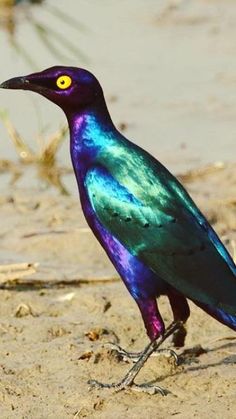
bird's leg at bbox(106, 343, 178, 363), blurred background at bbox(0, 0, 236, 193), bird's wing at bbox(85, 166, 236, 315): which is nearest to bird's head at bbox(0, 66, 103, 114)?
bird's wing at bbox(85, 166, 236, 315)

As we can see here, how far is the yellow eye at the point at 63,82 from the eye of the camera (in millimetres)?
5645

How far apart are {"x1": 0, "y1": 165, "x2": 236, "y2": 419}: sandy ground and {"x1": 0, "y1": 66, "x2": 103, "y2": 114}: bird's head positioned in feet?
3.46

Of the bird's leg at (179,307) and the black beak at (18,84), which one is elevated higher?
the black beak at (18,84)

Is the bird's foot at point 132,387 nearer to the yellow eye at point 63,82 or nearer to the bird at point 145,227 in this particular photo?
the bird at point 145,227

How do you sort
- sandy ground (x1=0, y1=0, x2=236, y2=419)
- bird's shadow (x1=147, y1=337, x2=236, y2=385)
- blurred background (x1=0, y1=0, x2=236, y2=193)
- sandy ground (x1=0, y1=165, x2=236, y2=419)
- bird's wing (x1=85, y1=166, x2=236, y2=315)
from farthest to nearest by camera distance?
blurred background (x1=0, y1=0, x2=236, y2=193) → bird's shadow (x1=147, y1=337, x2=236, y2=385) → sandy ground (x1=0, y1=0, x2=236, y2=419) → sandy ground (x1=0, y1=165, x2=236, y2=419) → bird's wing (x1=85, y1=166, x2=236, y2=315)

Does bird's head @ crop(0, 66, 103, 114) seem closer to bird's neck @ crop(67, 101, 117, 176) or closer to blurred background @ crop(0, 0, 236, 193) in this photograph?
bird's neck @ crop(67, 101, 117, 176)

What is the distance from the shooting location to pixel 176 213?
5488 mm

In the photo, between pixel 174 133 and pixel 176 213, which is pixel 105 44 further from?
pixel 176 213

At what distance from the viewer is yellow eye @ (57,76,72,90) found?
564cm

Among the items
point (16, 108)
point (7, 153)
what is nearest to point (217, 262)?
point (7, 153)

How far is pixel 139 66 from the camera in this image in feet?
38.2

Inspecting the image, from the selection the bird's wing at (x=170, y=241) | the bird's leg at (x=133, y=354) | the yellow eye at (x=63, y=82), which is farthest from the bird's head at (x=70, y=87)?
the bird's leg at (x=133, y=354)

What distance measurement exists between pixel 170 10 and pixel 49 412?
8391 mm

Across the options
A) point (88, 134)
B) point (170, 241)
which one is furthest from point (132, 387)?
point (88, 134)
